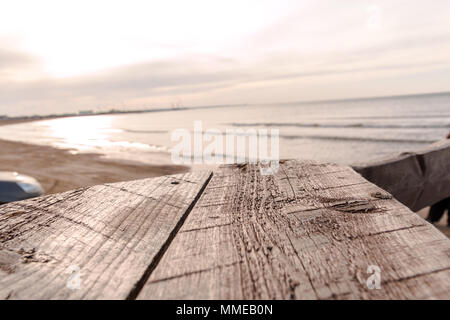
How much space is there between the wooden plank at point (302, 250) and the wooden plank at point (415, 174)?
77cm

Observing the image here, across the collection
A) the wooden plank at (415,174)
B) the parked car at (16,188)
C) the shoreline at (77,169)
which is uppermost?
the wooden plank at (415,174)

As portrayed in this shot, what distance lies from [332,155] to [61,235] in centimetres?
1642

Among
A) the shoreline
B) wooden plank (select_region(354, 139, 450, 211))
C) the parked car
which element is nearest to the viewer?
wooden plank (select_region(354, 139, 450, 211))

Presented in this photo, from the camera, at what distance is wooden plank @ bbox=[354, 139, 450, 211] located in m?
1.87

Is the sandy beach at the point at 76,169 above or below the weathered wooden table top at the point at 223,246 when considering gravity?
below

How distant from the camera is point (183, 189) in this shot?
1.35 metres

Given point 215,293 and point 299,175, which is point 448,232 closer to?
point 299,175

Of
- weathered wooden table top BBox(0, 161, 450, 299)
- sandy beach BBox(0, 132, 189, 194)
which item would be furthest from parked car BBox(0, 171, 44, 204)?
weathered wooden table top BBox(0, 161, 450, 299)

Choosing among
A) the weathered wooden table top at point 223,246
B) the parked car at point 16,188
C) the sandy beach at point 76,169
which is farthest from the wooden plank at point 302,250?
the sandy beach at point 76,169

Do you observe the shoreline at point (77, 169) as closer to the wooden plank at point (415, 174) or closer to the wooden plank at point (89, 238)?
the wooden plank at point (89, 238)

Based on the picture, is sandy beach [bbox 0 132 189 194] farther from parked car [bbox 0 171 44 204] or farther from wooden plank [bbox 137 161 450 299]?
wooden plank [bbox 137 161 450 299]

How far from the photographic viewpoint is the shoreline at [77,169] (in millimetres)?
9539

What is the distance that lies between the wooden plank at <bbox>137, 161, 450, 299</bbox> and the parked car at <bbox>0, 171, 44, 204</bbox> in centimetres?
445
